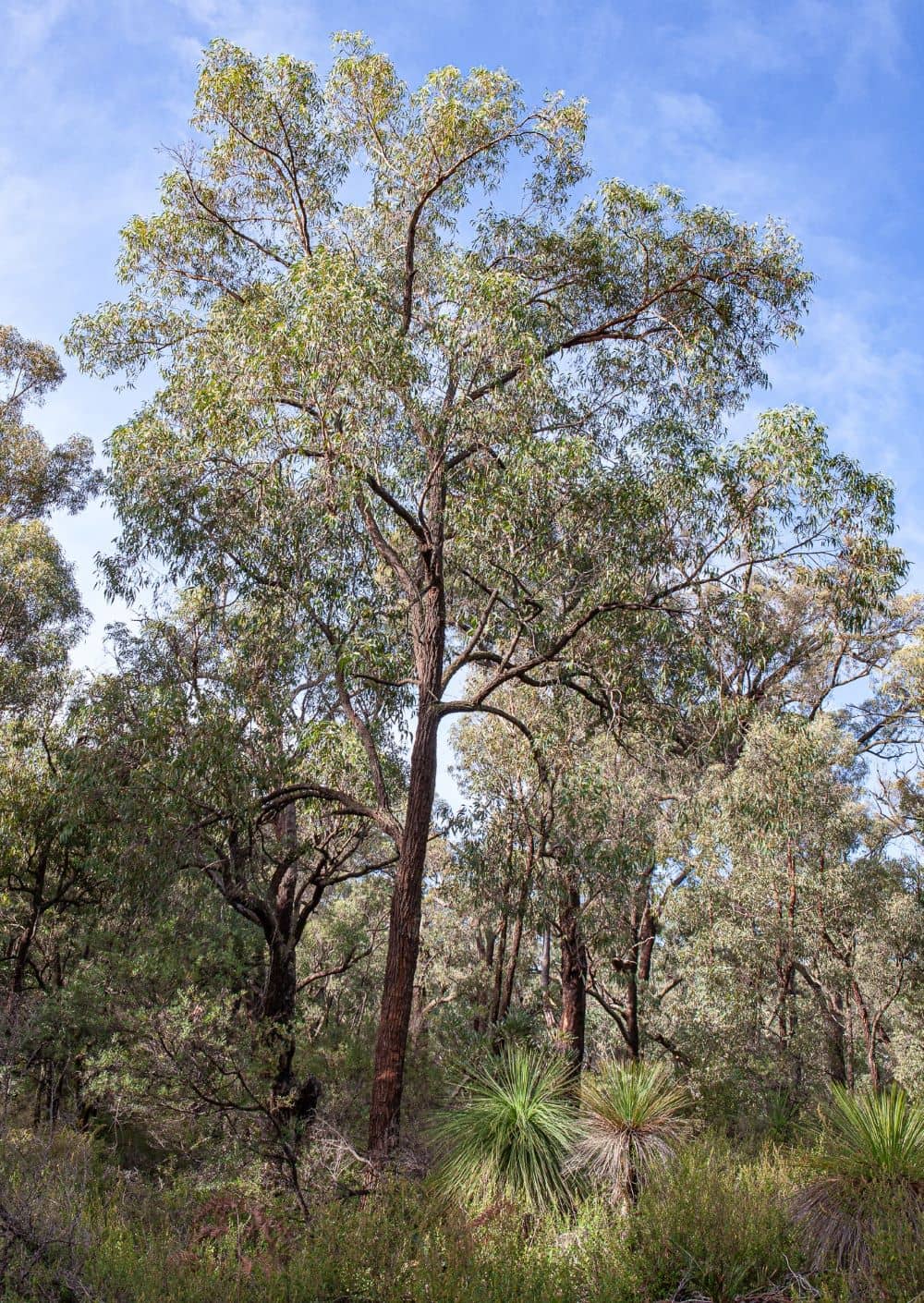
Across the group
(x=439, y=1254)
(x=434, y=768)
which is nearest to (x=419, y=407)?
(x=434, y=768)

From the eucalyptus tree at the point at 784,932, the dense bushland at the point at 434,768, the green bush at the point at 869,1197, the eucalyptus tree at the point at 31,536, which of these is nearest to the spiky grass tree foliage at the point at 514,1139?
the dense bushland at the point at 434,768

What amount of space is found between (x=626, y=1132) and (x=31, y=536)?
45.5 feet

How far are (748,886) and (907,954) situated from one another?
3.57 m

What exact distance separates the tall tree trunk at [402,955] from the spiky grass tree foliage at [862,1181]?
3.40m

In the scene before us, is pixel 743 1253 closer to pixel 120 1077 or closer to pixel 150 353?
pixel 120 1077

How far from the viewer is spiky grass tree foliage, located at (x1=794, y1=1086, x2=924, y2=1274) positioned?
17.5 feet

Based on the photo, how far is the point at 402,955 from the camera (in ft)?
27.7

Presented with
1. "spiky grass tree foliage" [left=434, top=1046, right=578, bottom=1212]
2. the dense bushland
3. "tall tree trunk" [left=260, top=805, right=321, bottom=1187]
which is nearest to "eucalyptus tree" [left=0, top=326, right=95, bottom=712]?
the dense bushland

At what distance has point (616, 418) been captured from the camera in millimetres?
11000

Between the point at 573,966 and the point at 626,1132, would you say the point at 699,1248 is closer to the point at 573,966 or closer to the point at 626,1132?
the point at 626,1132

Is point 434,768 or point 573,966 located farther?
point 573,966

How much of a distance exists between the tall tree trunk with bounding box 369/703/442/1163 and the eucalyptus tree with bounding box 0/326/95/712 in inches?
333

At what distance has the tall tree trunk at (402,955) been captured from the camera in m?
8.08

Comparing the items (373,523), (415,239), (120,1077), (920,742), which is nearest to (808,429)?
(373,523)
